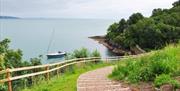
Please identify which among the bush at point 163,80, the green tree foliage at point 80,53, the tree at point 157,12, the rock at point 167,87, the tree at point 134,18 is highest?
the tree at point 157,12

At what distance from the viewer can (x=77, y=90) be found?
14641mm

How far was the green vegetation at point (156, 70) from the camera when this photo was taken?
43.2ft

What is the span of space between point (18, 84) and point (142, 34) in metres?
85.4

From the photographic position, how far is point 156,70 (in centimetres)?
1438

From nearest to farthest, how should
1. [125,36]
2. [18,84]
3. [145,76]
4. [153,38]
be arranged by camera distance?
[145,76] → [18,84] → [153,38] → [125,36]

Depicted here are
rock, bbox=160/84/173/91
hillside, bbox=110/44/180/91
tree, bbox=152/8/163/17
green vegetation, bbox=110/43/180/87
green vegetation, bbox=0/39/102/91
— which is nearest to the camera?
rock, bbox=160/84/173/91

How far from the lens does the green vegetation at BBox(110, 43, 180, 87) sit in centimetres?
1317

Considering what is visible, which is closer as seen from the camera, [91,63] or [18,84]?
[18,84]

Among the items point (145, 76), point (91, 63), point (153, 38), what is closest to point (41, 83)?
point (145, 76)

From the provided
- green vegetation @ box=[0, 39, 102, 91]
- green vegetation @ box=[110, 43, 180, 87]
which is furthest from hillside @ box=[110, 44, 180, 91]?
green vegetation @ box=[0, 39, 102, 91]

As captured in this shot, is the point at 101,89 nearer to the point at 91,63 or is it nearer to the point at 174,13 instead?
the point at 91,63

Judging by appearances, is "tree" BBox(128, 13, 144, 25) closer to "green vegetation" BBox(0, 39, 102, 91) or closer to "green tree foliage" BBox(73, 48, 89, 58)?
"green vegetation" BBox(0, 39, 102, 91)

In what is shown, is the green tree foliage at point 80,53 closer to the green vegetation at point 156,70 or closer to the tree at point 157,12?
the green vegetation at point 156,70

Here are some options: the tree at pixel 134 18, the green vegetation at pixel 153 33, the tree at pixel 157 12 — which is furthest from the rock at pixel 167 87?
the tree at pixel 134 18
